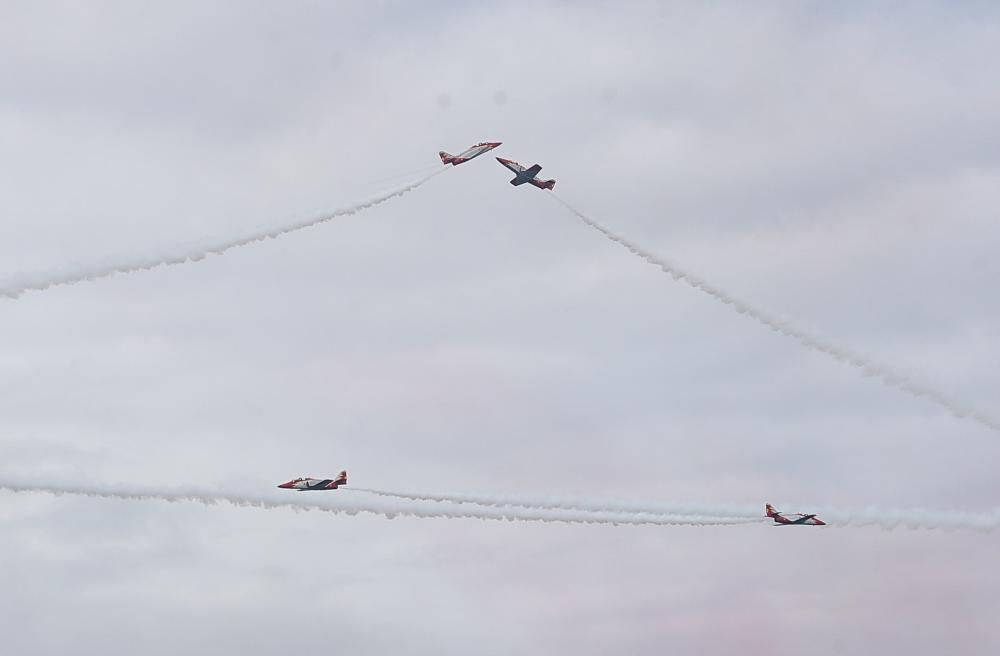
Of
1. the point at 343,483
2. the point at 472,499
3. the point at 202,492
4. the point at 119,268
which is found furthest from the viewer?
the point at 343,483

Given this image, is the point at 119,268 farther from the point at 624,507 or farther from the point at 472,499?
the point at 624,507

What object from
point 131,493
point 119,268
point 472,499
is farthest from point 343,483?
point 119,268

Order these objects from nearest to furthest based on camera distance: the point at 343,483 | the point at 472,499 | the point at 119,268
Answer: the point at 119,268
the point at 472,499
the point at 343,483

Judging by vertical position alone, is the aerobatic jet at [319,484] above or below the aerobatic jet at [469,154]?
below

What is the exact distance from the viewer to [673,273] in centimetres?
18062

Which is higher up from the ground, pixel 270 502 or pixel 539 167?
pixel 539 167

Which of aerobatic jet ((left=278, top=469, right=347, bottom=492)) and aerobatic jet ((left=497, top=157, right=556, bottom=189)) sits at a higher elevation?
aerobatic jet ((left=497, top=157, right=556, bottom=189))

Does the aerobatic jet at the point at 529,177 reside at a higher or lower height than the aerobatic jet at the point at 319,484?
higher

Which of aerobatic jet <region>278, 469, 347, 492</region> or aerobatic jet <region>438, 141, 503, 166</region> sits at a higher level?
aerobatic jet <region>438, 141, 503, 166</region>

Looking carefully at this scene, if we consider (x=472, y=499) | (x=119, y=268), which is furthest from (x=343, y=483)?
(x=119, y=268)

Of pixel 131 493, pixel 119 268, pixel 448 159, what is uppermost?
pixel 448 159

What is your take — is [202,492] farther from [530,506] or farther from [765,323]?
[765,323]

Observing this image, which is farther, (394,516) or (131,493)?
(394,516)

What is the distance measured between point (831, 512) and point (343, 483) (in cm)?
4947
